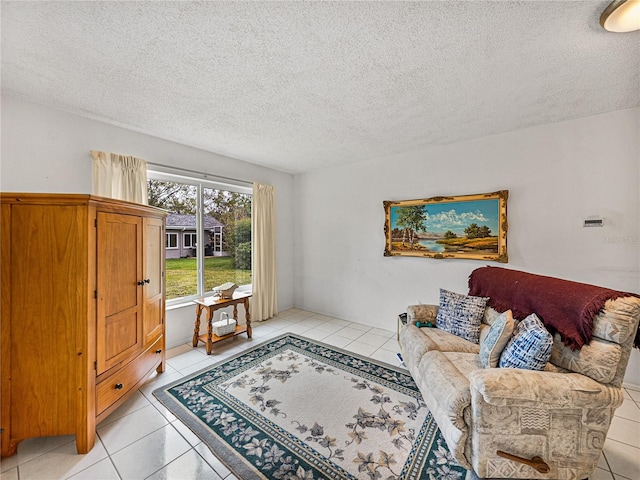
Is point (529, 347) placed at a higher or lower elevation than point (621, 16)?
lower

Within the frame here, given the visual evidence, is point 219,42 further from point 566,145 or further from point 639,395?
point 639,395

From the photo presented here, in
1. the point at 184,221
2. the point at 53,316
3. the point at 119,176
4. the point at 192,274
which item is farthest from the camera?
the point at 192,274

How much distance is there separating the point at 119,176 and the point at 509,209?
4102 mm

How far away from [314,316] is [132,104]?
11.5 feet

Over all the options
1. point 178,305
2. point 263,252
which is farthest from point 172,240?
point 263,252

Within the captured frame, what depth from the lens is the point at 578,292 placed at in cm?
153

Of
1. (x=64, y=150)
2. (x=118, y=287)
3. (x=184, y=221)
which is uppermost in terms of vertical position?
(x=64, y=150)

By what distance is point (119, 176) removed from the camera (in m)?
2.54

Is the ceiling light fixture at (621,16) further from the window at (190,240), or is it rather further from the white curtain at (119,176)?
the window at (190,240)

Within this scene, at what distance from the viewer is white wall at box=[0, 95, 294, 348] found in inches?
80.2

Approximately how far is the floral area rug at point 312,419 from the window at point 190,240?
5.05 feet

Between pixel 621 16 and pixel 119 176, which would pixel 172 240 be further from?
pixel 621 16

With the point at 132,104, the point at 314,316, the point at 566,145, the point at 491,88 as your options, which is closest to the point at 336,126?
the point at 491,88

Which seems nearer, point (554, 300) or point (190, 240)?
point (554, 300)
